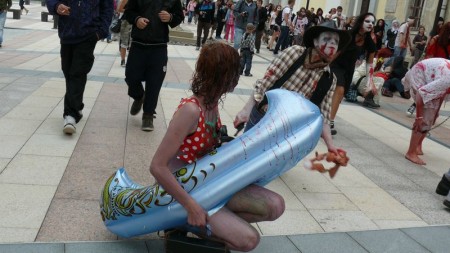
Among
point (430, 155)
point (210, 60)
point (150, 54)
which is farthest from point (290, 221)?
point (430, 155)

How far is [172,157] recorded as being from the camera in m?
2.45

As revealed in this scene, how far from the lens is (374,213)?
407 centimetres

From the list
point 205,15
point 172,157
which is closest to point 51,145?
point 172,157

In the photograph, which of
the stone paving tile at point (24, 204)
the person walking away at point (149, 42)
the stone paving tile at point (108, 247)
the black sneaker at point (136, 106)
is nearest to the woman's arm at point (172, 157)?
the stone paving tile at point (108, 247)

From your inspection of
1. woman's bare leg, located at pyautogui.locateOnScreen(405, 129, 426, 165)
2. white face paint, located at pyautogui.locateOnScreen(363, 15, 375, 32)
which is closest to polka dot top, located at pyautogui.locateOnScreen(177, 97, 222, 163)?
woman's bare leg, located at pyautogui.locateOnScreen(405, 129, 426, 165)

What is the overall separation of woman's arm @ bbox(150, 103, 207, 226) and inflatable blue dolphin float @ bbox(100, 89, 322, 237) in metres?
0.07

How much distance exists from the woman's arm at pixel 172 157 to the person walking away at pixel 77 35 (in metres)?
2.80

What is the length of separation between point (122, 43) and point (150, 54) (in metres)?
5.24

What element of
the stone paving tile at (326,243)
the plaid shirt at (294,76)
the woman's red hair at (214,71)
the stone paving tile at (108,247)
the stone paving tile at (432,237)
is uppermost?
the woman's red hair at (214,71)

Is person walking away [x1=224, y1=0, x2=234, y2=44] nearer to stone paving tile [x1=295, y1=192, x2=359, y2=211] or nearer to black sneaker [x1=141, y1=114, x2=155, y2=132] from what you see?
black sneaker [x1=141, y1=114, x2=155, y2=132]

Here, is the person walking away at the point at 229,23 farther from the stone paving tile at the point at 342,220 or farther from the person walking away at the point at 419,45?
the stone paving tile at the point at 342,220

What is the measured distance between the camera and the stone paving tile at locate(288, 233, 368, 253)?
10.8ft

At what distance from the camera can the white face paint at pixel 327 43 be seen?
12.0ft

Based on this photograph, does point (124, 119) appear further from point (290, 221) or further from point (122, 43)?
point (122, 43)
